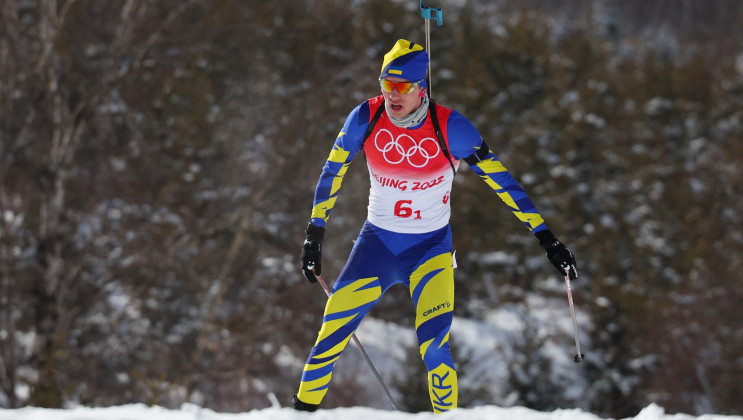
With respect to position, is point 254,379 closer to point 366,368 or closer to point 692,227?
point 366,368

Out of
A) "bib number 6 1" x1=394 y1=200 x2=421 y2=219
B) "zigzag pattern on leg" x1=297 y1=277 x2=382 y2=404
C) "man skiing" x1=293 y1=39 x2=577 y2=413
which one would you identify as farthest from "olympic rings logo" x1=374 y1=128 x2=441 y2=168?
"zigzag pattern on leg" x1=297 y1=277 x2=382 y2=404

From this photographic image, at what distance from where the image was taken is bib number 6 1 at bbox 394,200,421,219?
4.13 metres

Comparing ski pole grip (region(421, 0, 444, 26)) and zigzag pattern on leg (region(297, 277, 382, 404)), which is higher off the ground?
ski pole grip (region(421, 0, 444, 26))

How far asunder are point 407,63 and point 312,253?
3.73ft

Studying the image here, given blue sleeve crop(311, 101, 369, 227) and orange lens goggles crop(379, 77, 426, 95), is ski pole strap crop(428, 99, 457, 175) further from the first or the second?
blue sleeve crop(311, 101, 369, 227)

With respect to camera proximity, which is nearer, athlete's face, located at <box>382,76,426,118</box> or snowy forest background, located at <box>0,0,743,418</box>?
athlete's face, located at <box>382,76,426,118</box>

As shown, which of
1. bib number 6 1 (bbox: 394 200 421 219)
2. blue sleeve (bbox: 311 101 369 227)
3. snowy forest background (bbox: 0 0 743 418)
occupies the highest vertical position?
blue sleeve (bbox: 311 101 369 227)

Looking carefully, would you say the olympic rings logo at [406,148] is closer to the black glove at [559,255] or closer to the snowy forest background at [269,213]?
the black glove at [559,255]

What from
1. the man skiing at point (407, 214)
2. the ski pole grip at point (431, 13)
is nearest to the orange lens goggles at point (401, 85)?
the man skiing at point (407, 214)

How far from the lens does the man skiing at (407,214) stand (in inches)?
154

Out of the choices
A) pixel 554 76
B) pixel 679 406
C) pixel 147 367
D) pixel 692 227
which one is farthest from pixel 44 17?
pixel 554 76

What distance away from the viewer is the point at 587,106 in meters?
31.5

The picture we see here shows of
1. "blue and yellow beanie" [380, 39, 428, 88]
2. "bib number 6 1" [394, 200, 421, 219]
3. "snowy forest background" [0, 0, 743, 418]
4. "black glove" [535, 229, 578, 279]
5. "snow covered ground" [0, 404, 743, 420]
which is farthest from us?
"snowy forest background" [0, 0, 743, 418]

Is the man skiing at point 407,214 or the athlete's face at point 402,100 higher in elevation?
the athlete's face at point 402,100
